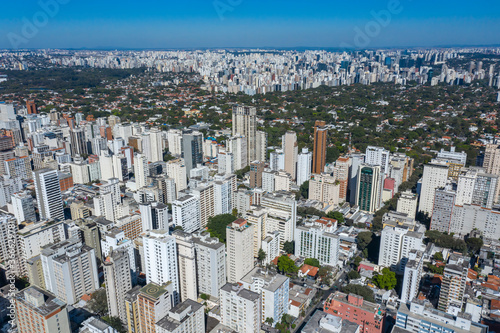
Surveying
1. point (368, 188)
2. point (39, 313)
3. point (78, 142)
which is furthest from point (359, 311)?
point (78, 142)

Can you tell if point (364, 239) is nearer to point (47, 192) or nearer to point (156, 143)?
point (47, 192)

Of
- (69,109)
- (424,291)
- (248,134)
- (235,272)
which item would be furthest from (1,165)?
(424,291)

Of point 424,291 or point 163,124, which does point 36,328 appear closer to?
point 424,291

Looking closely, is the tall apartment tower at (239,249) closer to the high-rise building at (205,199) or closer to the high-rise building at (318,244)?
the high-rise building at (318,244)

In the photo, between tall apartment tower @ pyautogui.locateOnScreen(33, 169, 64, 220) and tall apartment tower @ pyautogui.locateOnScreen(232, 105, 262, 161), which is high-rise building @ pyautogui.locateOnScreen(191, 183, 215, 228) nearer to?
A: tall apartment tower @ pyautogui.locateOnScreen(33, 169, 64, 220)

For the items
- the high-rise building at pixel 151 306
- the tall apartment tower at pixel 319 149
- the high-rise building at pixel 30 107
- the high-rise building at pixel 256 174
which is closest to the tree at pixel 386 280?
the high-rise building at pixel 151 306

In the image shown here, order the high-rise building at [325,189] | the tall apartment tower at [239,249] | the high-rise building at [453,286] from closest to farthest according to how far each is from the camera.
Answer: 1. the high-rise building at [453,286]
2. the tall apartment tower at [239,249]
3. the high-rise building at [325,189]

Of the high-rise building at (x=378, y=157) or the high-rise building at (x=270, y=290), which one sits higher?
the high-rise building at (x=378, y=157)

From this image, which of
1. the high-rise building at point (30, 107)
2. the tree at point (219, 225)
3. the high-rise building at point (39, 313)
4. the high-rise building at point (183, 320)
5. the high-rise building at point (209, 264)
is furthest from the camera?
the high-rise building at point (30, 107)

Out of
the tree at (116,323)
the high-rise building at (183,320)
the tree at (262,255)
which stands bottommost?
the tree at (116,323)
